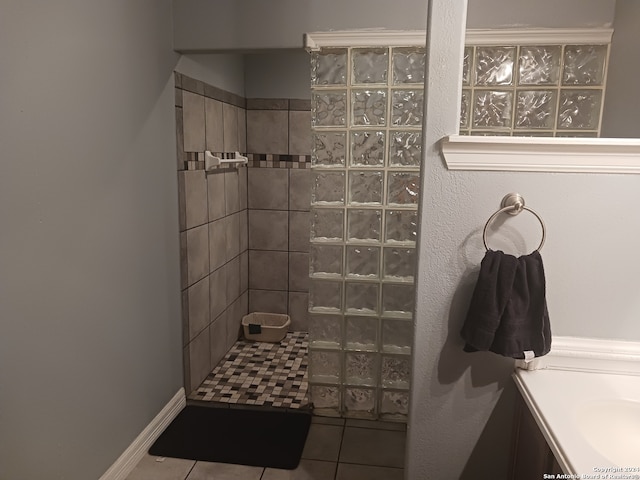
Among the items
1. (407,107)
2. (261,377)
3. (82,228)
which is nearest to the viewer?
(82,228)

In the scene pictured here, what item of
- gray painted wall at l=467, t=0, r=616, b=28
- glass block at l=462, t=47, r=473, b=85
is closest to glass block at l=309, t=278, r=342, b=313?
glass block at l=462, t=47, r=473, b=85

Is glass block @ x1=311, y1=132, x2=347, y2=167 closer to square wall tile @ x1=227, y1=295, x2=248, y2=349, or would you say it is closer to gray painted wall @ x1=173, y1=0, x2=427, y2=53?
gray painted wall @ x1=173, y1=0, x2=427, y2=53

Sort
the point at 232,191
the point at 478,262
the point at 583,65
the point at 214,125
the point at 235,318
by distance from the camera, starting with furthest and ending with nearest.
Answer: the point at 235,318 → the point at 232,191 → the point at 214,125 → the point at 583,65 → the point at 478,262

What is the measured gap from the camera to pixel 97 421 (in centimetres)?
175

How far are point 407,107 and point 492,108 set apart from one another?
1.15 feet

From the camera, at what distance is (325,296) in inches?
91.6

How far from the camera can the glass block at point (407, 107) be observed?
6.88 feet

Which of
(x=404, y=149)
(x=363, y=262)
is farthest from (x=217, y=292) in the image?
(x=404, y=149)

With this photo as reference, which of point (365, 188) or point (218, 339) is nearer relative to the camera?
point (365, 188)

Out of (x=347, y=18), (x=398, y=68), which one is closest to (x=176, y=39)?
(x=347, y=18)

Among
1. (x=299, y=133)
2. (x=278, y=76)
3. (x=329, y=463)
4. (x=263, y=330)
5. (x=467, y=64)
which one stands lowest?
(x=329, y=463)

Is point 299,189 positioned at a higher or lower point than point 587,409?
higher

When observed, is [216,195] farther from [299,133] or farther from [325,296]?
[325,296]

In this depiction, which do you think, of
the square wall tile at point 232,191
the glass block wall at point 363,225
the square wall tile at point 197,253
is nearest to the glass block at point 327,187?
the glass block wall at point 363,225
